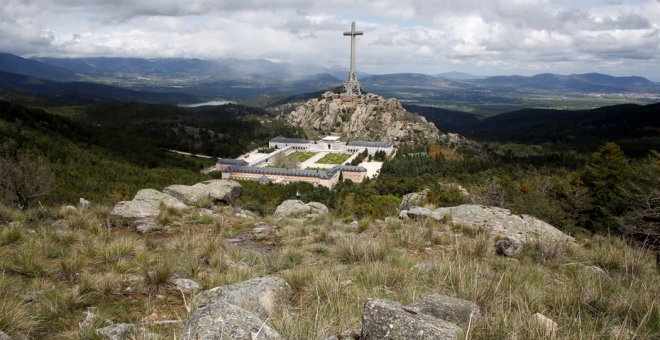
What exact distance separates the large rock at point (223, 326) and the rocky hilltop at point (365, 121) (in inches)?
3180

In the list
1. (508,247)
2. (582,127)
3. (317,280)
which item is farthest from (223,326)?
(582,127)

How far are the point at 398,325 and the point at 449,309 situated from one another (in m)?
0.80

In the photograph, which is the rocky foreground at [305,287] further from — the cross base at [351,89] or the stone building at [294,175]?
the cross base at [351,89]

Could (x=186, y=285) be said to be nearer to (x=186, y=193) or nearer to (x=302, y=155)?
(x=186, y=193)

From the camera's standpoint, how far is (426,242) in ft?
24.0

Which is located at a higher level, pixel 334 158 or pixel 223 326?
pixel 223 326

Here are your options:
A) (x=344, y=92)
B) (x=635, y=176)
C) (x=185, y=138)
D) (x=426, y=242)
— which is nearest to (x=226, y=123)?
(x=185, y=138)

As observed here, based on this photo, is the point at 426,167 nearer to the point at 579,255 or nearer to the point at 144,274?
the point at 579,255

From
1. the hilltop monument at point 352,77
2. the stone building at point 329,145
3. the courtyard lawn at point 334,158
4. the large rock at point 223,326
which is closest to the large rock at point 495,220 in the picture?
the large rock at point 223,326

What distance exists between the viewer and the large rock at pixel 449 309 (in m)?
2.93

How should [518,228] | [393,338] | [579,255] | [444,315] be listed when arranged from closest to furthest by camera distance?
[393,338] < [444,315] < [579,255] < [518,228]

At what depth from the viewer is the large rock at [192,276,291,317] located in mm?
3417

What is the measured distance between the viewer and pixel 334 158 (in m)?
70.4

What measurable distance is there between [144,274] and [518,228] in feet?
29.0
